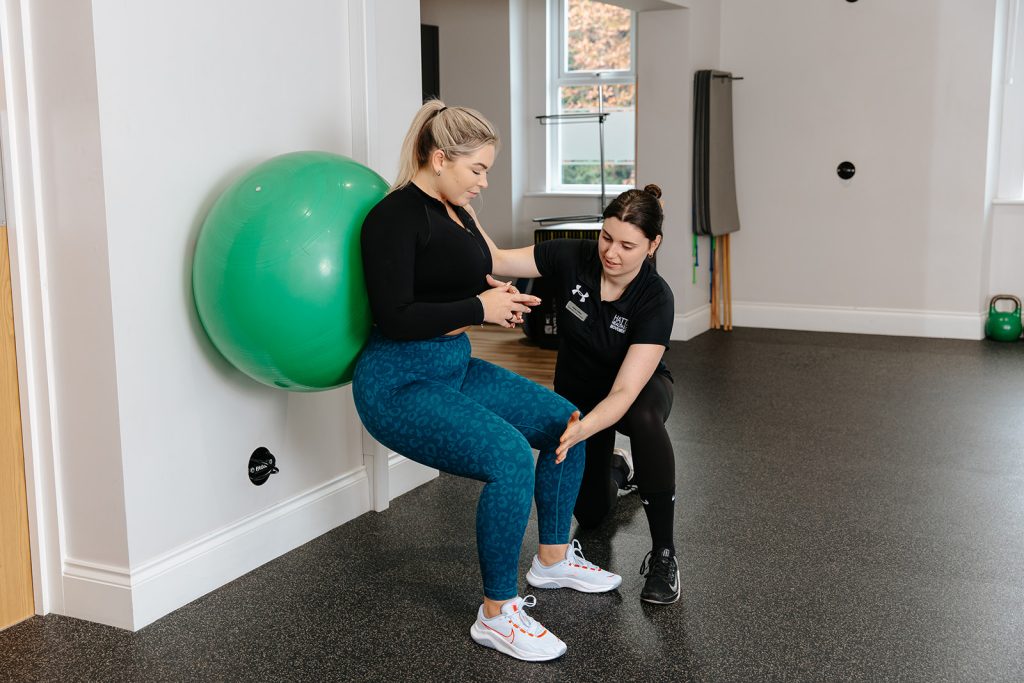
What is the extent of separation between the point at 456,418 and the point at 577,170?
5.34 m

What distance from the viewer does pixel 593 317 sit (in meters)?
2.72

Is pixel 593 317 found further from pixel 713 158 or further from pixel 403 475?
pixel 713 158

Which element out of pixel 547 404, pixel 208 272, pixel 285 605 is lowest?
pixel 285 605

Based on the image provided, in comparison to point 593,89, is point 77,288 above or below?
below

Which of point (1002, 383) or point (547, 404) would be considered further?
point (1002, 383)

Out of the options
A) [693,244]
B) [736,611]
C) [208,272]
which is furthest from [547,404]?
[693,244]

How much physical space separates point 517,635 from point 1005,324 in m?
4.61

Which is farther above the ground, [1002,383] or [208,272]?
[208,272]

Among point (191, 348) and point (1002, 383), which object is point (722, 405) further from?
point (191, 348)

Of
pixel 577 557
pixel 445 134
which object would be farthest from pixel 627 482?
pixel 445 134

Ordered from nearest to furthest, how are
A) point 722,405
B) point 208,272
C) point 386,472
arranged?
point 208,272, point 386,472, point 722,405

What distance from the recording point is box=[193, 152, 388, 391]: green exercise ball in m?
2.32

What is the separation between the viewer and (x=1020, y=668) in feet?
7.19

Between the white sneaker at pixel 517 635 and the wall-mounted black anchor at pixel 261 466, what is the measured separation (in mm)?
790
